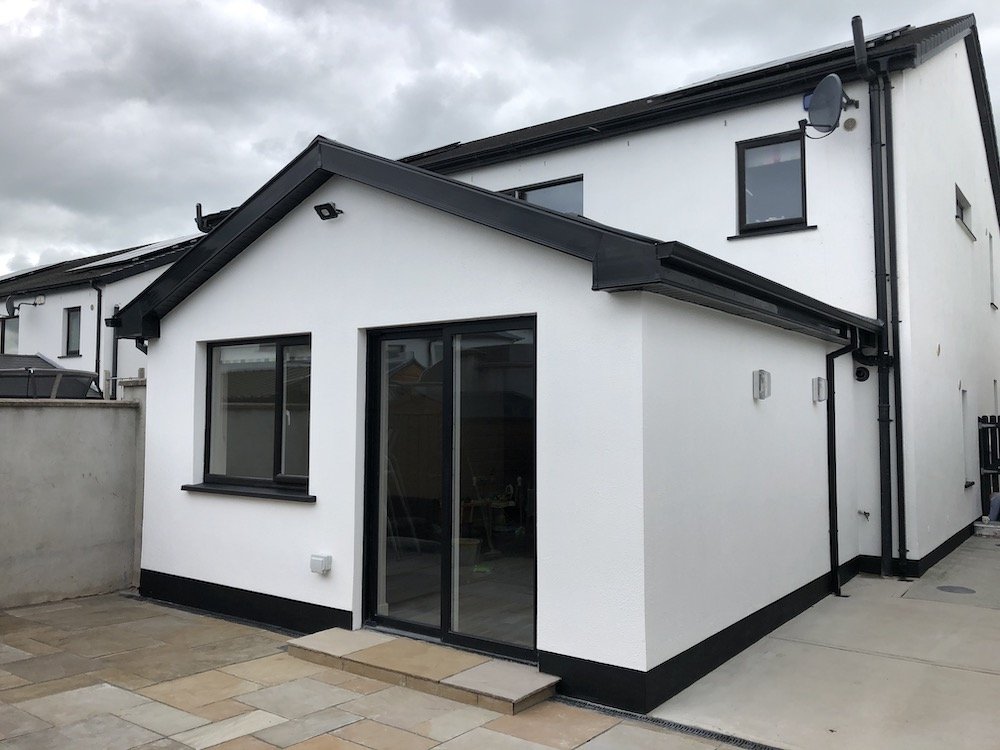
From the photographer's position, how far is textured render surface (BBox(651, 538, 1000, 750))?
396 cm

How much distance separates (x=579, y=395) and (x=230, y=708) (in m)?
2.71

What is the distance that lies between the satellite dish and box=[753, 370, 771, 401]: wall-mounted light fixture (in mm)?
3960

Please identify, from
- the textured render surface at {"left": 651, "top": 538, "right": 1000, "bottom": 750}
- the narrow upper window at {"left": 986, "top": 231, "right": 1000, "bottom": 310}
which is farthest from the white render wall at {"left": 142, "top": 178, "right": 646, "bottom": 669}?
the narrow upper window at {"left": 986, "top": 231, "right": 1000, "bottom": 310}

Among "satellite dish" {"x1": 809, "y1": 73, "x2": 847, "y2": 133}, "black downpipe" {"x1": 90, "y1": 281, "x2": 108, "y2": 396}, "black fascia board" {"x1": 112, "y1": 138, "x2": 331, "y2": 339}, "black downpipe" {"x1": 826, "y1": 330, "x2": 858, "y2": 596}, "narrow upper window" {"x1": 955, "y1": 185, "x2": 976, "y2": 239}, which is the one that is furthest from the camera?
"black downpipe" {"x1": 90, "y1": 281, "x2": 108, "y2": 396}

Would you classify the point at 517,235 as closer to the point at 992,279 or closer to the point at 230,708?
the point at 230,708

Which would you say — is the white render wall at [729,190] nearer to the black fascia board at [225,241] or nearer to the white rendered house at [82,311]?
the black fascia board at [225,241]

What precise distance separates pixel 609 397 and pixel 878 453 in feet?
16.6

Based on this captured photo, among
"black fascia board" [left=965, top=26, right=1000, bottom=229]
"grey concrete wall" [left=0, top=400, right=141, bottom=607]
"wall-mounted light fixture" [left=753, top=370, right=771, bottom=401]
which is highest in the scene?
"black fascia board" [left=965, top=26, right=1000, bottom=229]

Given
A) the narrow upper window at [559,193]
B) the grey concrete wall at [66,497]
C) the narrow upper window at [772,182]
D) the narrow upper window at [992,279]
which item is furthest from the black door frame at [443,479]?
the narrow upper window at [992,279]

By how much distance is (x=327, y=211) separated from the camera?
593 centimetres

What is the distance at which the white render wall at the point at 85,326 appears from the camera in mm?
17391

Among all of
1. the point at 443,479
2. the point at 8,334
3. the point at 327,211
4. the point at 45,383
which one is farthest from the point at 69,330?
the point at 443,479

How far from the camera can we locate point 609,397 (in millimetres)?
4359

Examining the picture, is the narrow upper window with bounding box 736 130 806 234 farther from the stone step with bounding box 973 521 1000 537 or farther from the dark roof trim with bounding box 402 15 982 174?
the stone step with bounding box 973 521 1000 537
